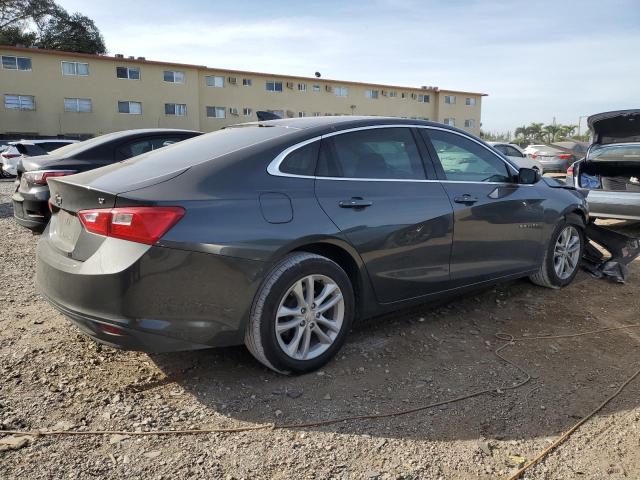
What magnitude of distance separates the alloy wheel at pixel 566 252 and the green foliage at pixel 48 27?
52369 mm

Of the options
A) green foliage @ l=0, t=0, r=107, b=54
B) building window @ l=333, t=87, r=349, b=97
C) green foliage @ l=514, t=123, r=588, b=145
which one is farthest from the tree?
green foliage @ l=514, t=123, r=588, b=145

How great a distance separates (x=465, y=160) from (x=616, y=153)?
513 cm

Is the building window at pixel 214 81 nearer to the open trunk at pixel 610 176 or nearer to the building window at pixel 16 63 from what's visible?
the building window at pixel 16 63

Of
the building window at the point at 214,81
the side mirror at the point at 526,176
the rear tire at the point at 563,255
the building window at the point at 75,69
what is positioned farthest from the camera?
the building window at the point at 214,81

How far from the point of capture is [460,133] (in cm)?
434

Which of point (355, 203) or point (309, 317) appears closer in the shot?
point (309, 317)

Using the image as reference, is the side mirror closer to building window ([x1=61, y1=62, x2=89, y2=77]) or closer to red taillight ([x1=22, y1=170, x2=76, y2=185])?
red taillight ([x1=22, y1=170, x2=76, y2=185])

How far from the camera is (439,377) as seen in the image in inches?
131

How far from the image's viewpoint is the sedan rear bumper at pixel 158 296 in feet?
8.91

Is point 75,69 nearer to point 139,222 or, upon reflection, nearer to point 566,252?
point 566,252

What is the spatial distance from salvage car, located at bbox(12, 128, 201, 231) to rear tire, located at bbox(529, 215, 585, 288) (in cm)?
414

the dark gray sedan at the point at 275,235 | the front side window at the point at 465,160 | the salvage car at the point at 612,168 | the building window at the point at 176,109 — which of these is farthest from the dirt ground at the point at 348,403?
the building window at the point at 176,109

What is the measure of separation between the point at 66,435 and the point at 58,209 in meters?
1.37

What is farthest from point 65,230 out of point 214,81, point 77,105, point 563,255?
point 214,81
